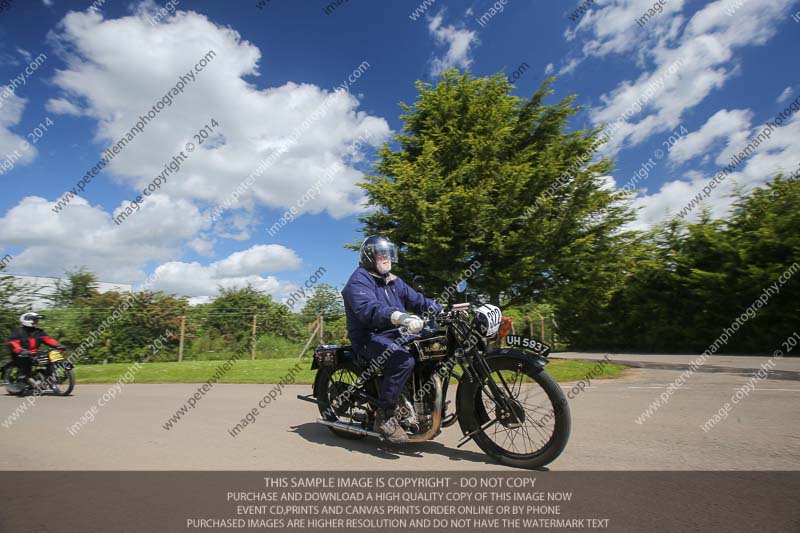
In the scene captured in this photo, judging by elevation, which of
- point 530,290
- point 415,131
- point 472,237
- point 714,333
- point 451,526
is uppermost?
point 415,131

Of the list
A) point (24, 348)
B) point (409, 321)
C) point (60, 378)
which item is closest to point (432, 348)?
point (409, 321)

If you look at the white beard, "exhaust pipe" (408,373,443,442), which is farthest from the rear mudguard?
the white beard

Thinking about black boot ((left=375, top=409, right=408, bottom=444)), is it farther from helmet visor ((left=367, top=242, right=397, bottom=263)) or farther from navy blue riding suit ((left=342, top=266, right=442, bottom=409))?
helmet visor ((left=367, top=242, right=397, bottom=263))

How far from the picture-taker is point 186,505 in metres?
2.56

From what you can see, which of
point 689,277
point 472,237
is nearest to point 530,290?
point 472,237

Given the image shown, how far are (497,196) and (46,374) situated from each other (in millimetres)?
11106

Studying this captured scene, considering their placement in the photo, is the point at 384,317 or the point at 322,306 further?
the point at 322,306

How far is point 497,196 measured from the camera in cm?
1073

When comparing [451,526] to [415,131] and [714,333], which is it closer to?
[415,131]

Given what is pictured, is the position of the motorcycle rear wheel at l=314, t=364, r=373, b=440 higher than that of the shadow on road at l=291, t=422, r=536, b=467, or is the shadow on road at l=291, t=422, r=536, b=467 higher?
the motorcycle rear wheel at l=314, t=364, r=373, b=440

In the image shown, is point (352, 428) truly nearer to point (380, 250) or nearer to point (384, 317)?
point (384, 317)

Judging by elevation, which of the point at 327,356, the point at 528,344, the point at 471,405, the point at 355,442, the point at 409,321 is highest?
the point at 409,321

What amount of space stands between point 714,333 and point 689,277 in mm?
2278

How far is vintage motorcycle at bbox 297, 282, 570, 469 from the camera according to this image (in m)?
3.23
